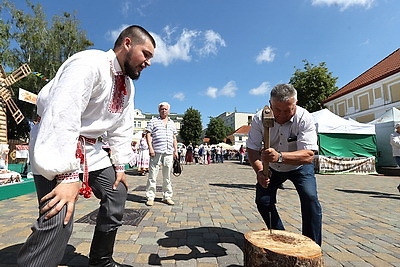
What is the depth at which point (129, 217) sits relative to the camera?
12.6 ft

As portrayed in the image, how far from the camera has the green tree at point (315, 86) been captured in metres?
29.1

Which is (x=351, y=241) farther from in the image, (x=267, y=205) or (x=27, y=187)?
(x=27, y=187)

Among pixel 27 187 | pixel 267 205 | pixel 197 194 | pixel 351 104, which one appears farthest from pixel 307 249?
pixel 351 104

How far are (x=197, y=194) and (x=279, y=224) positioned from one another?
376 centimetres

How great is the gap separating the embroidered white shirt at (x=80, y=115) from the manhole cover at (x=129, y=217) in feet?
6.41

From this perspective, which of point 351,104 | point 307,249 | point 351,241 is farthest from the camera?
point 351,104

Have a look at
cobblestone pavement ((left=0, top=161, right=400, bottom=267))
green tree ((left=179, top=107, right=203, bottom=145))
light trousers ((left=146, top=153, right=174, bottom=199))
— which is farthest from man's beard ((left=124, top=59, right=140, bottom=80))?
green tree ((left=179, top=107, right=203, bottom=145))

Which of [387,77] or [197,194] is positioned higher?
[387,77]


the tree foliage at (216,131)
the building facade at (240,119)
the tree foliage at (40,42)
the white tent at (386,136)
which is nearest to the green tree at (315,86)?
the white tent at (386,136)

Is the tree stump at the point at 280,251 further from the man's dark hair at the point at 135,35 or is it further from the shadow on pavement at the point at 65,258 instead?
the man's dark hair at the point at 135,35

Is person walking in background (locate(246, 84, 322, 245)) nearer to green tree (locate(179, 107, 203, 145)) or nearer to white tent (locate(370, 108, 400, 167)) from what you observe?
white tent (locate(370, 108, 400, 167))

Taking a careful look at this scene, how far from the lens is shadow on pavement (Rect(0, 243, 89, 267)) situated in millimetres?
2198

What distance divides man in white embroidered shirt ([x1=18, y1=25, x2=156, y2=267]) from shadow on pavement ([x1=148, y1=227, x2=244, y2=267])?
779 millimetres

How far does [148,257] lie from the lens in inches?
94.2
